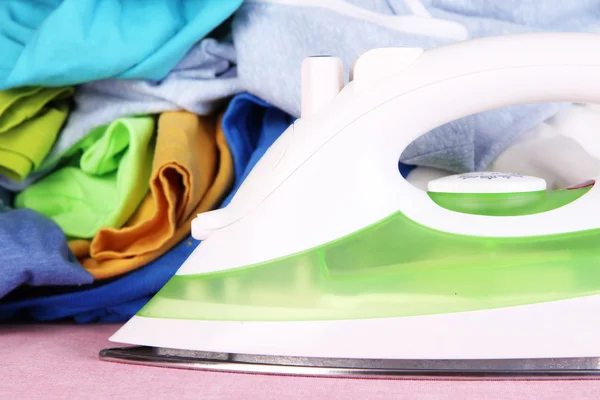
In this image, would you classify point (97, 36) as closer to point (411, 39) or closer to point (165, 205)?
point (165, 205)

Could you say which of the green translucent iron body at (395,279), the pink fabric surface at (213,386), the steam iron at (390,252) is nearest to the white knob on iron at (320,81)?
the steam iron at (390,252)

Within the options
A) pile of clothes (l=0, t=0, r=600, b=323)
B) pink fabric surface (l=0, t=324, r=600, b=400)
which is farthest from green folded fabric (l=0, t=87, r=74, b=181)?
pink fabric surface (l=0, t=324, r=600, b=400)

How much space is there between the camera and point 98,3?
809 mm

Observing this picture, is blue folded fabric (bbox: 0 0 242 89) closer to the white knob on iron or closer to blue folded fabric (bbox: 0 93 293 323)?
blue folded fabric (bbox: 0 93 293 323)

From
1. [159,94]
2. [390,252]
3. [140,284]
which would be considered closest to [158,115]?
[159,94]

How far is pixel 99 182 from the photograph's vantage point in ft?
2.72

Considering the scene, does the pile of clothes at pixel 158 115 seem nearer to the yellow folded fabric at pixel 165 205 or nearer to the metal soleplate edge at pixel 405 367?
the yellow folded fabric at pixel 165 205

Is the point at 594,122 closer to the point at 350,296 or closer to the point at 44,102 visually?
the point at 350,296

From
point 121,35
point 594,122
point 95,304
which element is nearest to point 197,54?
point 121,35

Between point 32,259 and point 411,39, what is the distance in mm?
410

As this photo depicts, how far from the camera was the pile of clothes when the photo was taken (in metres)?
0.77

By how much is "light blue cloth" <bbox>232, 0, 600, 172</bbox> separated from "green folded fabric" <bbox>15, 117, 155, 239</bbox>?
13 centimetres

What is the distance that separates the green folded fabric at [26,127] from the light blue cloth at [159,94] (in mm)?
19

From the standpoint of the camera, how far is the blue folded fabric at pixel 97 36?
0.76 meters
